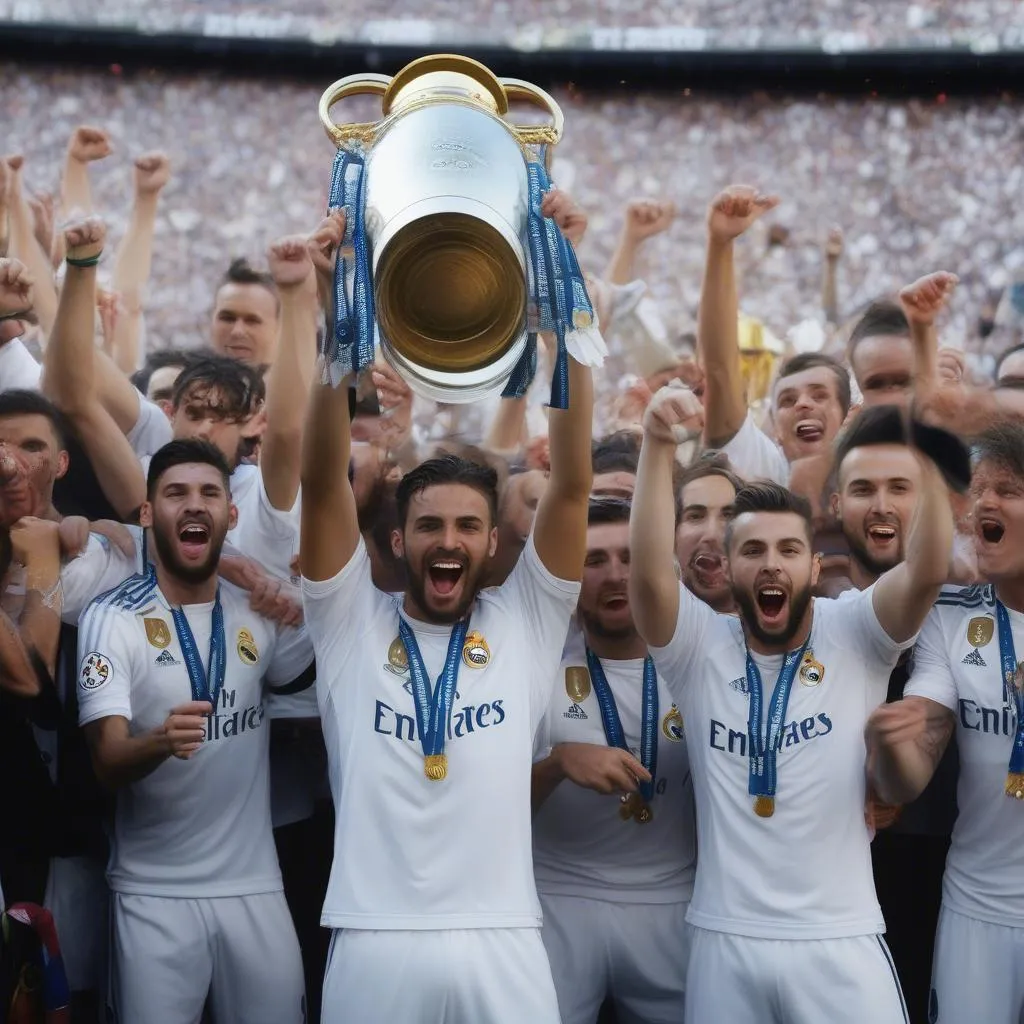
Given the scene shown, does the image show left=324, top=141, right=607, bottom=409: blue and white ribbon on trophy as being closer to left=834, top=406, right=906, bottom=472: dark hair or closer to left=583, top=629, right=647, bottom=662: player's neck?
left=583, top=629, right=647, bottom=662: player's neck

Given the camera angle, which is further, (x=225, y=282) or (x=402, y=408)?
(x=225, y=282)

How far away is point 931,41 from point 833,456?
300 cm

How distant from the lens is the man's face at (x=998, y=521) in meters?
3.77

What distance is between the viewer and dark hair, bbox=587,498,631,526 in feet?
12.8

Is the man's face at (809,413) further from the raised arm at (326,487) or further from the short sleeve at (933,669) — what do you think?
the raised arm at (326,487)

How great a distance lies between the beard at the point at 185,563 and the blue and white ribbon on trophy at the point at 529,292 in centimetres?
94

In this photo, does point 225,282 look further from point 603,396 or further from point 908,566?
point 908,566

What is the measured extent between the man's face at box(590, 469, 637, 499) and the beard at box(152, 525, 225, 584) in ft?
3.39

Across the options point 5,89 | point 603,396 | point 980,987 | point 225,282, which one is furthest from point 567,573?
point 5,89

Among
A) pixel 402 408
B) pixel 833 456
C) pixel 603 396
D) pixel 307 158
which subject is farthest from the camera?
pixel 307 158

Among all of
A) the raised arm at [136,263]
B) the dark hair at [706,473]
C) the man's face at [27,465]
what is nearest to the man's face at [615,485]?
the dark hair at [706,473]

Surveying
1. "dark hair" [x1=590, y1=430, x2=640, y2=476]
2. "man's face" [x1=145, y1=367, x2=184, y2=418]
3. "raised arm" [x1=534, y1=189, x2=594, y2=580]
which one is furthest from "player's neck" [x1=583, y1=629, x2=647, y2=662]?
"man's face" [x1=145, y1=367, x2=184, y2=418]

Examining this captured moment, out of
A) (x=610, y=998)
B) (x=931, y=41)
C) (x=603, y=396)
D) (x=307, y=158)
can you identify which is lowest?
(x=610, y=998)

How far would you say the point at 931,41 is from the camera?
6570mm
